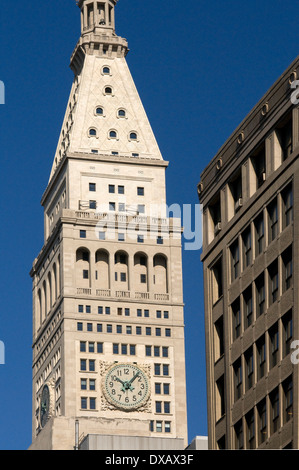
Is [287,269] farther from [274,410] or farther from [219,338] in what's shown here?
[219,338]

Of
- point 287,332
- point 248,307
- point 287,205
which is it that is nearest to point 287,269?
point 287,332

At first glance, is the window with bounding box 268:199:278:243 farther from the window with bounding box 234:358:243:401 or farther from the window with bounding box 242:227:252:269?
the window with bounding box 234:358:243:401

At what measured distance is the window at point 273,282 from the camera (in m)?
80.6

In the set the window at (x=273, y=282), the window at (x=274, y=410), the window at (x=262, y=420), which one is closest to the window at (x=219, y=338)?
the window at (x=262, y=420)

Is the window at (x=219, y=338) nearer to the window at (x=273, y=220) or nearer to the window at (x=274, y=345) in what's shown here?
the window at (x=273, y=220)

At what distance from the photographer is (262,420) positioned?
8069cm

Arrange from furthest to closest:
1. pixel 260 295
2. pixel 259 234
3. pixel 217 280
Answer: pixel 217 280, pixel 259 234, pixel 260 295

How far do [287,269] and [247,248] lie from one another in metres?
6.57

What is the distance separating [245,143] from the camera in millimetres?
87688
